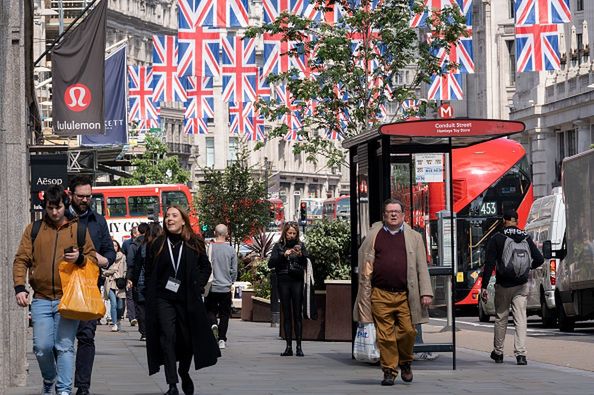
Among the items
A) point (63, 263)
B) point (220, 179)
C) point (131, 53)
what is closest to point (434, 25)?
point (63, 263)

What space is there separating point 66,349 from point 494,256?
23.6 feet

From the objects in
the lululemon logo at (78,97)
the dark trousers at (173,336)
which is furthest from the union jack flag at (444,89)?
the dark trousers at (173,336)

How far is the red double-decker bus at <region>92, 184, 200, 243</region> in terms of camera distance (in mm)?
64188

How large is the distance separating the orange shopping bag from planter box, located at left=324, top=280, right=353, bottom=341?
37.3ft

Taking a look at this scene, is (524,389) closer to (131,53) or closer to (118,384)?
(118,384)

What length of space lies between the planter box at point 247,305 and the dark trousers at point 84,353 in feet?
70.9

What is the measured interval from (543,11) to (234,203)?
2395cm

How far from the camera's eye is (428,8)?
33.2 meters

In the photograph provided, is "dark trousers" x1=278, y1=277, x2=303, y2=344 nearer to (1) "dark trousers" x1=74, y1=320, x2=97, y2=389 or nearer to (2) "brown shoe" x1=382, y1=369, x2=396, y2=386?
(2) "brown shoe" x1=382, y1=369, x2=396, y2=386

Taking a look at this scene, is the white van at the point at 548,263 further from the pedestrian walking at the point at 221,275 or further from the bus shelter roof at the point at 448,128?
the bus shelter roof at the point at 448,128

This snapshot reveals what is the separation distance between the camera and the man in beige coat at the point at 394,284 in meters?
16.0

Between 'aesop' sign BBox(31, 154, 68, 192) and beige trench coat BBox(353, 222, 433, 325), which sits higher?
'aesop' sign BBox(31, 154, 68, 192)

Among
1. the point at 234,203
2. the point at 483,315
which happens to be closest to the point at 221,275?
the point at 483,315

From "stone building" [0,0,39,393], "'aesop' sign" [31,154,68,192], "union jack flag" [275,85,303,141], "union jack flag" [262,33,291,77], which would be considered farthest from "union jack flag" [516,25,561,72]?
"stone building" [0,0,39,393]
